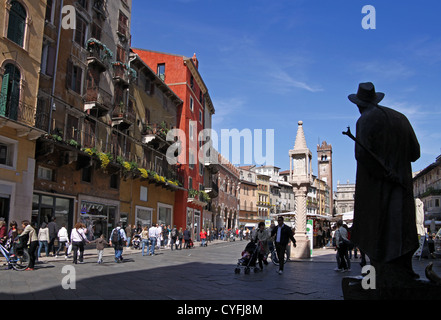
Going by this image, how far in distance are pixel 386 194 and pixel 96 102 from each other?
66.2 ft

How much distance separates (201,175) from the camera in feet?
146

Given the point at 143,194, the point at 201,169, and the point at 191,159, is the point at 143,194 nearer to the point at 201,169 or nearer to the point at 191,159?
the point at 191,159

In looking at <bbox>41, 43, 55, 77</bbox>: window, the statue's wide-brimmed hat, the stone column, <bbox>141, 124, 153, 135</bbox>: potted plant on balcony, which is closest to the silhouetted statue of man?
the statue's wide-brimmed hat

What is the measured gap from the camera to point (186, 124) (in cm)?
3906

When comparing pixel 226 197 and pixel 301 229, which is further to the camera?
pixel 226 197

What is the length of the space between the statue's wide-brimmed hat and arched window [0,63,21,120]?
49.9 ft

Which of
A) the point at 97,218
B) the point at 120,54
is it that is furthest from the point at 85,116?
the point at 120,54

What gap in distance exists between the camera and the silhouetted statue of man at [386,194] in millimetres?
4387

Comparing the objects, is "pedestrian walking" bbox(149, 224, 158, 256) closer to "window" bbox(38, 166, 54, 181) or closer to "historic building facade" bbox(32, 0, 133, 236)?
"historic building facade" bbox(32, 0, 133, 236)

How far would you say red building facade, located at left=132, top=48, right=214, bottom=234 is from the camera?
37847 millimetres
